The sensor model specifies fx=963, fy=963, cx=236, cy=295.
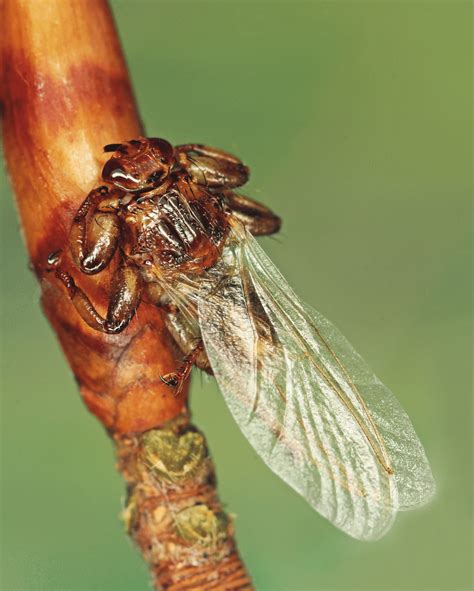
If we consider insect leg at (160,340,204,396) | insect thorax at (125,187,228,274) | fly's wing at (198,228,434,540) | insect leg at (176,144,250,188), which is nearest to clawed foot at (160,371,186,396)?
insect leg at (160,340,204,396)

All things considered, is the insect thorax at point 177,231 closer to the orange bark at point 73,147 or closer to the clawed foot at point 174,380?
the orange bark at point 73,147

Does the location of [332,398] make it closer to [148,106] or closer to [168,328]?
[168,328]

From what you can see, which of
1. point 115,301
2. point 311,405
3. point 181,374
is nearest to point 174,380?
point 181,374

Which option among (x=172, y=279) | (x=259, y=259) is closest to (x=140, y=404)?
(x=172, y=279)

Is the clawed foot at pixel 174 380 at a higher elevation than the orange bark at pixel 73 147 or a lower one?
lower

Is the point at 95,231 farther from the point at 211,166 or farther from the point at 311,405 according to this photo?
Answer: the point at 311,405

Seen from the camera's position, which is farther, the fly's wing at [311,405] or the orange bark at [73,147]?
the fly's wing at [311,405]

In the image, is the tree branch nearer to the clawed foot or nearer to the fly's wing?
the clawed foot

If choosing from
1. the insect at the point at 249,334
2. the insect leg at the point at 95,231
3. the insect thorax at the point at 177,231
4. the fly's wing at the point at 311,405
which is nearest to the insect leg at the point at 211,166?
the insect at the point at 249,334
